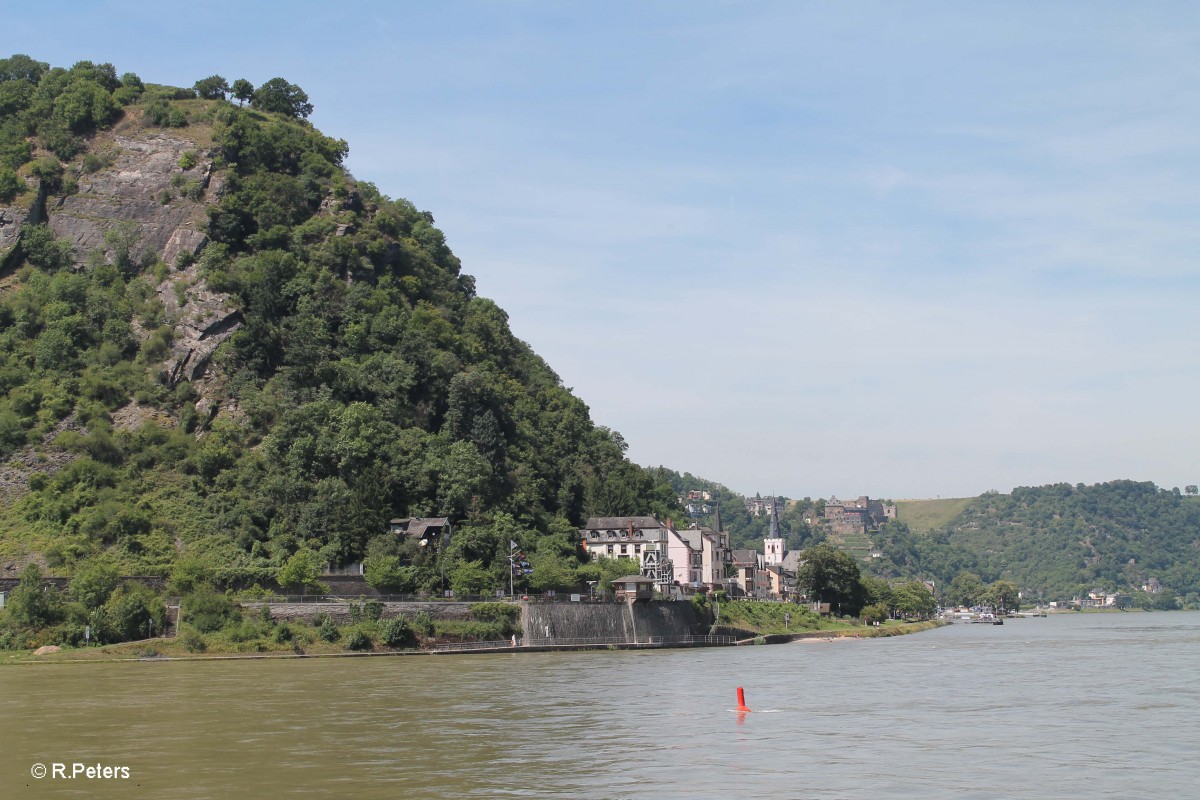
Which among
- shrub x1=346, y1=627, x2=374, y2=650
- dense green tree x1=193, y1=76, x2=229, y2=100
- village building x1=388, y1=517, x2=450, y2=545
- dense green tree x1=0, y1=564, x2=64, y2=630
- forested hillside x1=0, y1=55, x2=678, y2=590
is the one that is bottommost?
shrub x1=346, y1=627, x2=374, y2=650

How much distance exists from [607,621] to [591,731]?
56860 millimetres

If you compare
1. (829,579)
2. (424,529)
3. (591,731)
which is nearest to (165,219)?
(424,529)

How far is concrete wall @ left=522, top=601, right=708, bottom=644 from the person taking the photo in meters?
99.2

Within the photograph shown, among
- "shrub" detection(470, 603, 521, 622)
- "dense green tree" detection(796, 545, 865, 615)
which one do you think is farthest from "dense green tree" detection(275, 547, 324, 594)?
"dense green tree" detection(796, 545, 865, 615)

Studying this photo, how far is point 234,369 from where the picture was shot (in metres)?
122

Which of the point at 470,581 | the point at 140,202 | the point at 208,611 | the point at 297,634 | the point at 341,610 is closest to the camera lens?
the point at 208,611

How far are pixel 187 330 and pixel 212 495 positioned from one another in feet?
78.2

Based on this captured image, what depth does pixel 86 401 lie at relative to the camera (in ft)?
377

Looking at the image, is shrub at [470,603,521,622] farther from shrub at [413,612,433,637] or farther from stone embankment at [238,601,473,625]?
shrub at [413,612,433,637]

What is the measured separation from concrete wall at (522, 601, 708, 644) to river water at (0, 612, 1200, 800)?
18075 mm

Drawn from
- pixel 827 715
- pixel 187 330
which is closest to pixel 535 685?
pixel 827 715

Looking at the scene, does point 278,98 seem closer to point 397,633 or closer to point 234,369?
point 234,369

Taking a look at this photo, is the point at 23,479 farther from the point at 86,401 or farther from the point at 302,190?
the point at 302,190

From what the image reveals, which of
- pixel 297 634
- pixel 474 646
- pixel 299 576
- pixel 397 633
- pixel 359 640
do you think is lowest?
pixel 474 646
